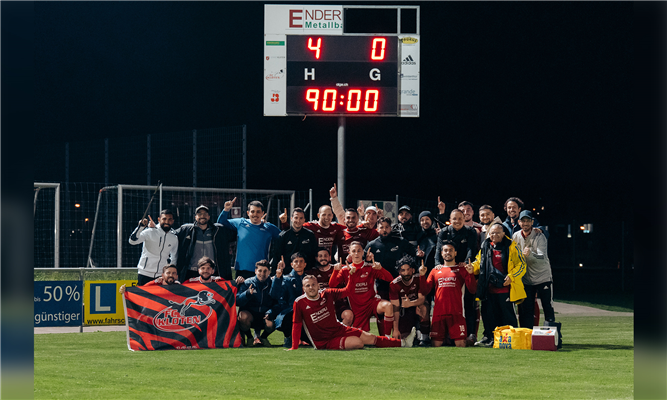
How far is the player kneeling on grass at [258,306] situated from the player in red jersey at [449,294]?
2.17 meters

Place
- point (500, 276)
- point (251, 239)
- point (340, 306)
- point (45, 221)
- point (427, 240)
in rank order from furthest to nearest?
→ point (45, 221) < point (427, 240) < point (251, 239) < point (340, 306) < point (500, 276)

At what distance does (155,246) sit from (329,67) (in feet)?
17.1

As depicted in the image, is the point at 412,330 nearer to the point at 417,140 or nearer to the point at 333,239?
the point at 333,239

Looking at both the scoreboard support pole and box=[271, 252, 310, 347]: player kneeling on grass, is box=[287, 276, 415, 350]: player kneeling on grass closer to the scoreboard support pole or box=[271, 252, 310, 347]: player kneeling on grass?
box=[271, 252, 310, 347]: player kneeling on grass

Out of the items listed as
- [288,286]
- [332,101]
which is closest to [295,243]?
[288,286]

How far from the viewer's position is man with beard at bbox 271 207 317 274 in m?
10.7

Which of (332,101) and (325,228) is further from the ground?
(332,101)

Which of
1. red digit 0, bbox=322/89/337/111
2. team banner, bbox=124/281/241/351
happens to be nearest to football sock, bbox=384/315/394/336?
team banner, bbox=124/281/241/351

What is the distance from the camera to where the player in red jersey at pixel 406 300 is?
10.1m

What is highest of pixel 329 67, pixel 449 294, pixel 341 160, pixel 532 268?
pixel 329 67

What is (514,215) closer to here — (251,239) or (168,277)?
(251,239)

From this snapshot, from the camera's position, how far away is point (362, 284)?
1016 centimetres

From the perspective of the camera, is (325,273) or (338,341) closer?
(338,341)
